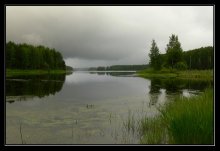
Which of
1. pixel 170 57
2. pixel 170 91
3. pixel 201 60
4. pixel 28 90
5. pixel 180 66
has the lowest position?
pixel 170 91

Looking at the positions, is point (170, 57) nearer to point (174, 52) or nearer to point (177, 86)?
point (174, 52)

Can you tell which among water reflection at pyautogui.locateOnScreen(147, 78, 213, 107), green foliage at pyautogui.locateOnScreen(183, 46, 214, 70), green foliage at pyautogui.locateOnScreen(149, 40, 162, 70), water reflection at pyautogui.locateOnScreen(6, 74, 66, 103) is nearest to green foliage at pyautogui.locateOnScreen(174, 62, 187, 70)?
green foliage at pyautogui.locateOnScreen(149, 40, 162, 70)

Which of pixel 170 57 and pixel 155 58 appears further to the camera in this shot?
pixel 155 58

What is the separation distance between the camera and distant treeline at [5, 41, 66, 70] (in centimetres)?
8850

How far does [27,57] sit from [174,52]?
51.9 metres

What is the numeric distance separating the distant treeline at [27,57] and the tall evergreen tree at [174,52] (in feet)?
164

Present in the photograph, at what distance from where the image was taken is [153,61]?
3127 inches

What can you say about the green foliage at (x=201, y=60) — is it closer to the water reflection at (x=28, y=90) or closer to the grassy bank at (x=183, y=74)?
the grassy bank at (x=183, y=74)

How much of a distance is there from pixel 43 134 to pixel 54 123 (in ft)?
5.88

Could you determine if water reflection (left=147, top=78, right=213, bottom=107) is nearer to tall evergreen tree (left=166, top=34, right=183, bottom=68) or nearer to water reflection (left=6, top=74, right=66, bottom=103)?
water reflection (left=6, top=74, right=66, bottom=103)

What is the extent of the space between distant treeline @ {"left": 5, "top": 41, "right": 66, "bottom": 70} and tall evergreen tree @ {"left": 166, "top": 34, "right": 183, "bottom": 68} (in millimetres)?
50031

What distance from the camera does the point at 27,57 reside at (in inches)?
3632

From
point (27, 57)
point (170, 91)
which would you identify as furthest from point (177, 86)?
point (27, 57)
